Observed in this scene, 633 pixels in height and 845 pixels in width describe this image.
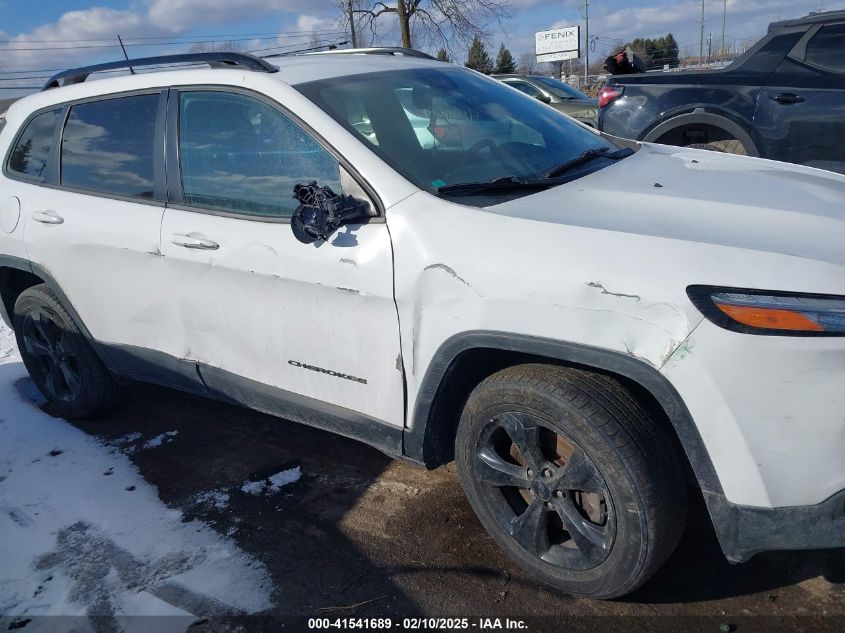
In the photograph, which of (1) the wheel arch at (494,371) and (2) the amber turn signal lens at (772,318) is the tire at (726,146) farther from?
(2) the amber turn signal lens at (772,318)

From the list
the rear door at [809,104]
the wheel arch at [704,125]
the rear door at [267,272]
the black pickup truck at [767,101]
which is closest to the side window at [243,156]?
the rear door at [267,272]

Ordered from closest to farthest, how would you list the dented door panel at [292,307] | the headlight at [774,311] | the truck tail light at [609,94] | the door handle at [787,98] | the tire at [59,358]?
the headlight at [774,311] < the dented door panel at [292,307] < the tire at [59,358] < the door handle at [787,98] < the truck tail light at [609,94]

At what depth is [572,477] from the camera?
92.0 inches

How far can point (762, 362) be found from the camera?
1906mm

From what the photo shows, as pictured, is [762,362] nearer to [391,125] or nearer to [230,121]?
[391,125]

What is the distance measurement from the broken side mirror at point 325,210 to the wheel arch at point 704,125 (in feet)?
12.8

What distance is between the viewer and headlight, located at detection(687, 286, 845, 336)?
189cm

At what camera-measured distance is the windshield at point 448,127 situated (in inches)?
110

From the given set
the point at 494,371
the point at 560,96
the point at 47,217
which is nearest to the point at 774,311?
the point at 494,371

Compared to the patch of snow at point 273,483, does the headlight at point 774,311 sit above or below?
above

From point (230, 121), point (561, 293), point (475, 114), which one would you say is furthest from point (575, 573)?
point (230, 121)

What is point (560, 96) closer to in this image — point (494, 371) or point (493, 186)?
point (493, 186)

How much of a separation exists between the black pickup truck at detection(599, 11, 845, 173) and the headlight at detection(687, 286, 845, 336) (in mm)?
4445

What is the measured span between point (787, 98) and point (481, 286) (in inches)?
186
